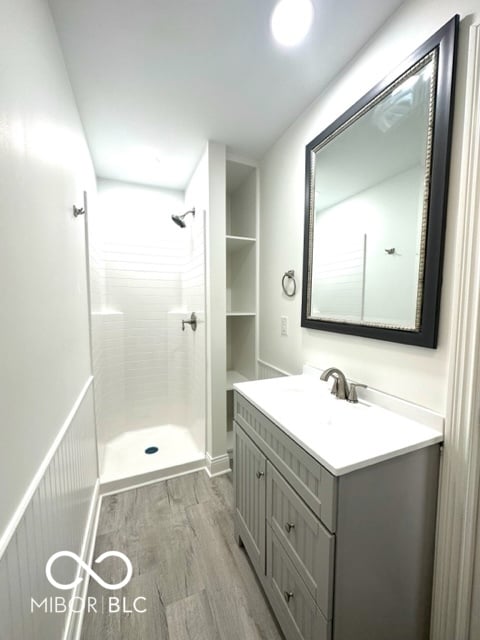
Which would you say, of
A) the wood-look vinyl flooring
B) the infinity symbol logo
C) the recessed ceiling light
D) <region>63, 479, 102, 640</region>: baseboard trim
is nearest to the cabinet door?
the wood-look vinyl flooring

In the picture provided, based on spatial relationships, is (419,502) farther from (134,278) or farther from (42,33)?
(134,278)

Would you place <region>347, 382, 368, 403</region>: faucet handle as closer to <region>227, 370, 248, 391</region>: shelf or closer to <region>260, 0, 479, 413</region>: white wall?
<region>260, 0, 479, 413</region>: white wall

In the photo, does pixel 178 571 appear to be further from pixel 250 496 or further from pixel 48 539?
pixel 48 539

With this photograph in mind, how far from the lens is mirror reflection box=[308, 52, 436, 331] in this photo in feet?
3.02

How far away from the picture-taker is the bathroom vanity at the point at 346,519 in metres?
0.72

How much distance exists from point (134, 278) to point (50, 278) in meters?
1.58

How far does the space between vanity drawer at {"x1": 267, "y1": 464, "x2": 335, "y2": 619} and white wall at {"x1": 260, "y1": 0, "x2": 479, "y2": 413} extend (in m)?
0.58

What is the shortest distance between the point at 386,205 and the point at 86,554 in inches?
86.3

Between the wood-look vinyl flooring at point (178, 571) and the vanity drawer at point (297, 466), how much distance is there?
706 mm

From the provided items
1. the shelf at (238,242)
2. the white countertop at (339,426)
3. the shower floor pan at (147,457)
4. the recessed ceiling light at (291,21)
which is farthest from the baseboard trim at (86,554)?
the recessed ceiling light at (291,21)

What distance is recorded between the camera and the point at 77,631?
0.98 metres

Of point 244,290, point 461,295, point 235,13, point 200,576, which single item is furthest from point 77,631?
point 235,13

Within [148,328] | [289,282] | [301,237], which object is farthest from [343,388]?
[148,328]

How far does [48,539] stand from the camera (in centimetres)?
80
